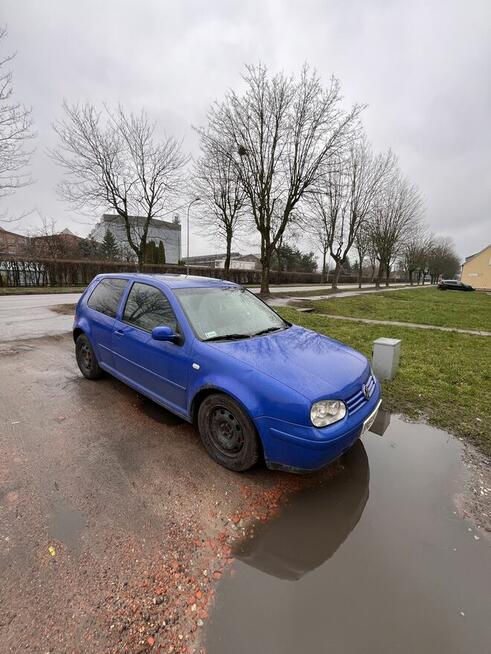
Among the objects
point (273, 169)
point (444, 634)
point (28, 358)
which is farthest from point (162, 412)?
point (273, 169)

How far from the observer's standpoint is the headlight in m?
2.42

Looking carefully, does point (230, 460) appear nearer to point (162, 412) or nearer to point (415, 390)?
point (162, 412)

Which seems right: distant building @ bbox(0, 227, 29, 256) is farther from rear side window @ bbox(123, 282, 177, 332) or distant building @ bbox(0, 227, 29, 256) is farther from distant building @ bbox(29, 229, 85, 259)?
rear side window @ bbox(123, 282, 177, 332)

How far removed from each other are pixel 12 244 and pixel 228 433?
32.8 meters

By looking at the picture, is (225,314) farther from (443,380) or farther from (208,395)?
(443,380)

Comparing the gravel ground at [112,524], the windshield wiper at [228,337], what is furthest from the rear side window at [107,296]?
the windshield wiper at [228,337]

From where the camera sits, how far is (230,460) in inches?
111

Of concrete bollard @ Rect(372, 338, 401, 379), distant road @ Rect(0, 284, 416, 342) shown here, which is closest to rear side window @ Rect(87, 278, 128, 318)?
distant road @ Rect(0, 284, 416, 342)

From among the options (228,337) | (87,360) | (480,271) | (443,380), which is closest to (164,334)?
(228,337)

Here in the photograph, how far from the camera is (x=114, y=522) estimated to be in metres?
2.22

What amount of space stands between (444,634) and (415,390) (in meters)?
3.71

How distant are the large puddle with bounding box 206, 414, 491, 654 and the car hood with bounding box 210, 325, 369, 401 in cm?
92

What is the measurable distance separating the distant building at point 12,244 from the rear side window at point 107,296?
2417 cm

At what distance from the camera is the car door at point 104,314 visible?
163 inches
